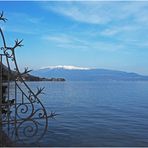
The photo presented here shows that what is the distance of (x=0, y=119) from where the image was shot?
22.1 ft

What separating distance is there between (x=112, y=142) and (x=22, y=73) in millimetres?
10551

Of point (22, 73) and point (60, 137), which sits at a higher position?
point (22, 73)

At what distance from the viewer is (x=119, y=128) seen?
2097cm

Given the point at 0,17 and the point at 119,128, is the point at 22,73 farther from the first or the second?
the point at 119,128

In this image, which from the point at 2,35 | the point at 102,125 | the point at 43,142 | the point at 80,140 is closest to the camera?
the point at 2,35

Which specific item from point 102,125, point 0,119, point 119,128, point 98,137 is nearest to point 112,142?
point 98,137

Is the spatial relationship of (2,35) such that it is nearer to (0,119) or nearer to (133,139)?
(0,119)

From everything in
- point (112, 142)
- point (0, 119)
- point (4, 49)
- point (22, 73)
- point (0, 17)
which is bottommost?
point (112, 142)

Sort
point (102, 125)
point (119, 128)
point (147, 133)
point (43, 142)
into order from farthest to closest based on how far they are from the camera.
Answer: point (102, 125) < point (119, 128) < point (147, 133) < point (43, 142)

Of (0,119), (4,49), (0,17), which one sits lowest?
(0,119)

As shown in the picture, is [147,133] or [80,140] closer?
[80,140]

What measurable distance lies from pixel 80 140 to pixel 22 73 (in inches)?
410

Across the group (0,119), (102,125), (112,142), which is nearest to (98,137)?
(112,142)

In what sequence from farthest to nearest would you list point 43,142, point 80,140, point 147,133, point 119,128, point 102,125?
point 102,125, point 119,128, point 147,133, point 80,140, point 43,142
